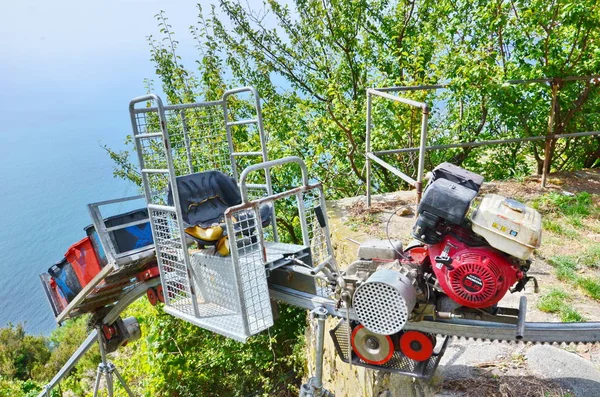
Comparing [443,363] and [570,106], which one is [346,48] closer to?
[570,106]

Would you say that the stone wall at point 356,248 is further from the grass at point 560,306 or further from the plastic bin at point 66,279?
the plastic bin at point 66,279

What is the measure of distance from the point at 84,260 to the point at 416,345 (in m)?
3.08

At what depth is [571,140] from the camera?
25.3 ft

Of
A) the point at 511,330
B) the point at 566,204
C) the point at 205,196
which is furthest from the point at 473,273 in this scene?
the point at 566,204

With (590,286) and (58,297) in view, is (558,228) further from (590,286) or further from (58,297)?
(58,297)

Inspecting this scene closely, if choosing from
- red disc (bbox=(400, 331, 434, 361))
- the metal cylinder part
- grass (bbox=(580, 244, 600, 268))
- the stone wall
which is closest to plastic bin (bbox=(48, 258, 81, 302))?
the stone wall

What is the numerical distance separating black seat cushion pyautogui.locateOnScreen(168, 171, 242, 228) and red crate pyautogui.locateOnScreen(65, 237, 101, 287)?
1.16 meters

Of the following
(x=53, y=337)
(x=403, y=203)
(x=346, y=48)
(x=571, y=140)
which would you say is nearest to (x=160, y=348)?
(x=403, y=203)

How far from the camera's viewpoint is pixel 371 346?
282 centimetres

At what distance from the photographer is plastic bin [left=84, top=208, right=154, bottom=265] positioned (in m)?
4.06

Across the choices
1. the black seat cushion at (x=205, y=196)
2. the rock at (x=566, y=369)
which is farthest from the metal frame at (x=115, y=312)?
the rock at (x=566, y=369)

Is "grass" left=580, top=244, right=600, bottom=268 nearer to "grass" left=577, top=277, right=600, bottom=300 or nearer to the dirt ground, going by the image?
→ the dirt ground

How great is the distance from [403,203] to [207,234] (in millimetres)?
3185

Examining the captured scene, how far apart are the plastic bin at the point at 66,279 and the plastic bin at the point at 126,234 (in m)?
0.50
